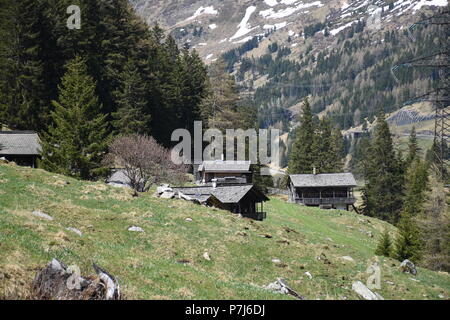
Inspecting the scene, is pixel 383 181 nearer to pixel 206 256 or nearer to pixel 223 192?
pixel 223 192

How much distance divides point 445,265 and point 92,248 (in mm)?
43177

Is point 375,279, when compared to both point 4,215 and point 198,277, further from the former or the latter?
point 4,215

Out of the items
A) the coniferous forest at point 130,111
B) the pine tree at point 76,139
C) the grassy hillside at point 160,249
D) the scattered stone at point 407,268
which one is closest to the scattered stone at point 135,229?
the grassy hillside at point 160,249

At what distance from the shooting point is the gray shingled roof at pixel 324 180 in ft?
279

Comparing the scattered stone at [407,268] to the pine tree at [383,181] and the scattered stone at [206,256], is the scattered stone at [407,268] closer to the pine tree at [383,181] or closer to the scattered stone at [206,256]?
the scattered stone at [206,256]

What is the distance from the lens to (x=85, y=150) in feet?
157

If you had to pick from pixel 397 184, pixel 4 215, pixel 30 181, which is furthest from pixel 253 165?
pixel 4 215

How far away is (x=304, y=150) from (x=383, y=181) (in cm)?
1769

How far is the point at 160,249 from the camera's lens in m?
25.1

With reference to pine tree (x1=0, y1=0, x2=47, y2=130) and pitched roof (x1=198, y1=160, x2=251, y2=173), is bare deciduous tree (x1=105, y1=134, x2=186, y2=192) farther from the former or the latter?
pitched roof (x1=198, y1=160, x2=251, y2=173)

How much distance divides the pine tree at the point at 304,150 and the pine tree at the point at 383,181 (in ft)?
41.7

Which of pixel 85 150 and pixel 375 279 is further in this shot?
pixel 85 150

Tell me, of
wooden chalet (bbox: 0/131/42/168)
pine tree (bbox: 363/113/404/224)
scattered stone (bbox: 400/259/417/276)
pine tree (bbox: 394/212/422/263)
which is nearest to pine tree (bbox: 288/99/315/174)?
pine tree (bbox: 363/113/404/224)

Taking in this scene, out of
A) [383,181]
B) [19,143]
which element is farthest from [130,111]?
[383,181]
